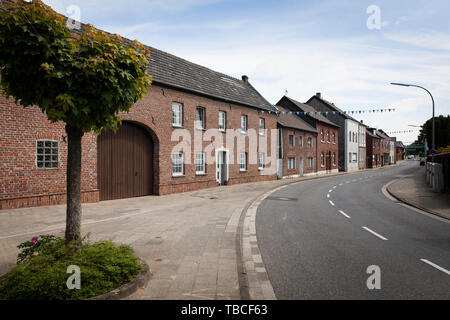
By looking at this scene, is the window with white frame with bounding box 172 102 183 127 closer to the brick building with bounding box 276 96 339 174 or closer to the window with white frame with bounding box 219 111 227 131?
the window with white frame with bounding box 219 111 227 131

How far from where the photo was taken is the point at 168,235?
7.13 m

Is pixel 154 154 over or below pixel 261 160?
over

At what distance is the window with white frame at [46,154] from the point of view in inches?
432

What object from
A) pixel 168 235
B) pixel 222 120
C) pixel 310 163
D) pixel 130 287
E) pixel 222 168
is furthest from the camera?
pixel 310 163

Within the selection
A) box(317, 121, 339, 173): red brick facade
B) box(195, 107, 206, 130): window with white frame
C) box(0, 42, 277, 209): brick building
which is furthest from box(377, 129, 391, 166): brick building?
box(195, 107, 206, 130): window with white frame

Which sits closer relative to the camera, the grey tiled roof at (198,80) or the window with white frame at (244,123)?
the grey tiled roof at (198,80)

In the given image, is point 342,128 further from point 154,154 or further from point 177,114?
point 154,154

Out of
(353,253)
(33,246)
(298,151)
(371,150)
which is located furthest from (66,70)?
(371,150)

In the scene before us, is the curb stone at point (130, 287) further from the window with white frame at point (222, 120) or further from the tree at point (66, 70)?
the window with white frame at point (222, 120)

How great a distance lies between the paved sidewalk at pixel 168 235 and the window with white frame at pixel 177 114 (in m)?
5.49

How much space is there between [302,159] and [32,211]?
92.3 feet

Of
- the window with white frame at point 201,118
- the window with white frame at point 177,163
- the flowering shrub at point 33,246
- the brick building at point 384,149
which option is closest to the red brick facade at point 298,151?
the window with white frame at point 201,118

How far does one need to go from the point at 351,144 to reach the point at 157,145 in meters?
39.4

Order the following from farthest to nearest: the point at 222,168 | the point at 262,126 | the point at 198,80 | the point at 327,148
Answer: the point at 327,148
the point at 262,126
the point at 222,168
the point at 198,80
